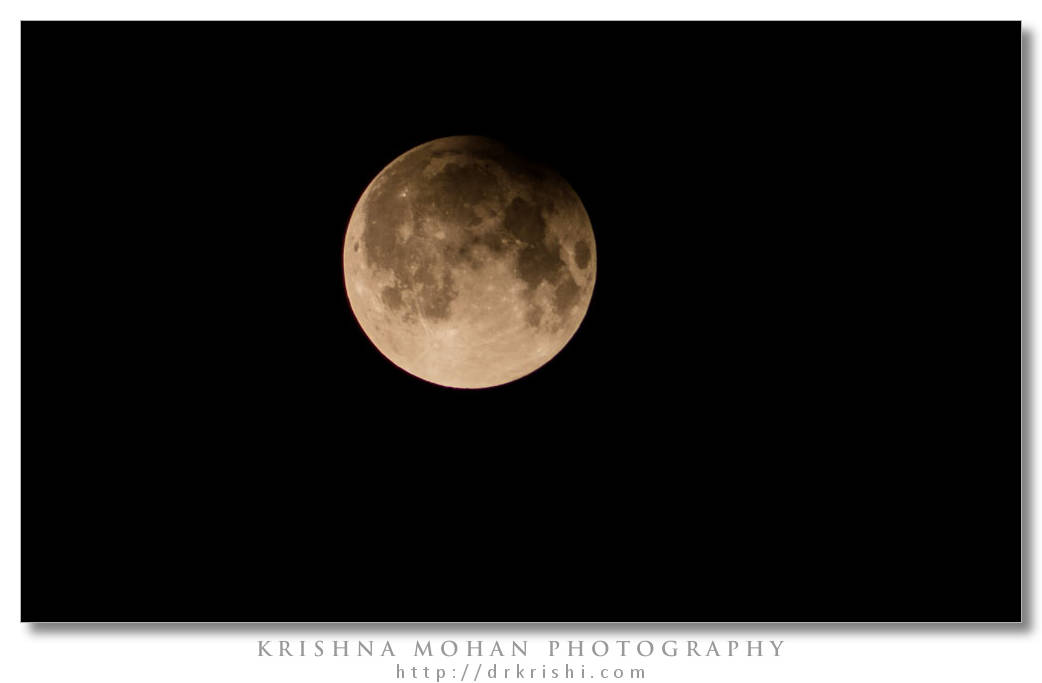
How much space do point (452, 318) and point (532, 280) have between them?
0.49 meters

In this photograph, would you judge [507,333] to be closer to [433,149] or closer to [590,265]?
[590,265]

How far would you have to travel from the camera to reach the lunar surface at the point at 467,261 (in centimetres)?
345

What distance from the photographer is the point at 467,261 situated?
3.42 m

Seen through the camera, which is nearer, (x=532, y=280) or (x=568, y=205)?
(x=532, y=280)

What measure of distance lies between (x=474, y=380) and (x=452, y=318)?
20.8 inches

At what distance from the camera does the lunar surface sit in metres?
3.45

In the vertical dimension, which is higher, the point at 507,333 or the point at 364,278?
the point at 364,278
